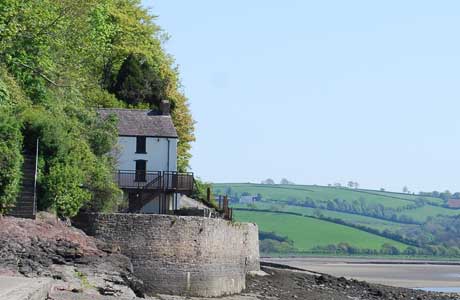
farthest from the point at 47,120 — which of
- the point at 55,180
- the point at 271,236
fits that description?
the point at 271,236

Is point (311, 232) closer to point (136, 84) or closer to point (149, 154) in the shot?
point (136, 84)

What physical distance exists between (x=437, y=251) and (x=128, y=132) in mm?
144394

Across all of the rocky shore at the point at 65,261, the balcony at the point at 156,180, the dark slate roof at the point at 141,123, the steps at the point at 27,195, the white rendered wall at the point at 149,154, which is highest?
the dark slate roof at the point at 141,123

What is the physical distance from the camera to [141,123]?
55.2 m

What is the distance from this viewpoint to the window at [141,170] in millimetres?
53750

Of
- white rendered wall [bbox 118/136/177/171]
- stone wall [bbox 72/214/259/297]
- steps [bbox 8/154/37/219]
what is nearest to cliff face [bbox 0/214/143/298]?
steps [bbox 8/154/37/219]

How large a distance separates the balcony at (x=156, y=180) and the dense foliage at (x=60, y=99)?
2536mm

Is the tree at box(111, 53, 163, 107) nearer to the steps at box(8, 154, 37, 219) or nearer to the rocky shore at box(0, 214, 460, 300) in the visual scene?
the rocky shore at box(0, 214, 460, 300)

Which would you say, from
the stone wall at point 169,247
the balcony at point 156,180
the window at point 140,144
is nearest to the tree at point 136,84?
the window at point 140,144

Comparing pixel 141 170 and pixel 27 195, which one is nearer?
pixel 27 195

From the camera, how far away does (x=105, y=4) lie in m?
64.5

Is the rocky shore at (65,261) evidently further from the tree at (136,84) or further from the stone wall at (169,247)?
the tree at (136,84)

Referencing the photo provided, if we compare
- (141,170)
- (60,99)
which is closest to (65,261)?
(60,99)

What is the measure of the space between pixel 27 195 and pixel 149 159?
16.2 metres
